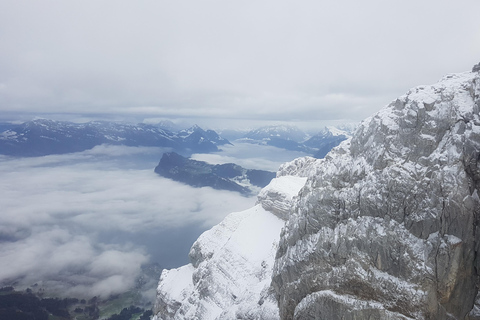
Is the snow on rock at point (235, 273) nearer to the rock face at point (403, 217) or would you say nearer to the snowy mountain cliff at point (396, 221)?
the snowy mountain cliff at point (396, 221)

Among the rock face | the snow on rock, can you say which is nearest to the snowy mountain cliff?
the rock face

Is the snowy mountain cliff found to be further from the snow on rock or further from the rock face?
the snow on rock

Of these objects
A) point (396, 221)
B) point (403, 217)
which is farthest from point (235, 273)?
point (403, 217)

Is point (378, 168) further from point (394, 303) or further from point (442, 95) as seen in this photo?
point (394, 303)

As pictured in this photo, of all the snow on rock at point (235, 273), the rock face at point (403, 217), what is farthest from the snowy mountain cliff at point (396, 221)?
the snow on rock at point (235, 273)

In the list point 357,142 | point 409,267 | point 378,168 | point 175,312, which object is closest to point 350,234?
point 409,267

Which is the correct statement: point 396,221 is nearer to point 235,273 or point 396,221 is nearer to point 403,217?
point 403,217

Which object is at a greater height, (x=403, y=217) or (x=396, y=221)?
(x=403, y=217)
